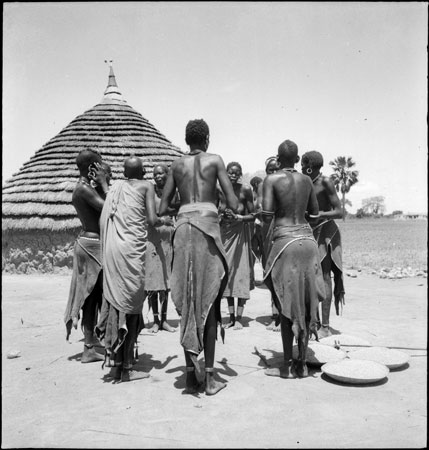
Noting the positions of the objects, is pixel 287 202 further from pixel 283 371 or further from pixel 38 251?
pixel 38 251

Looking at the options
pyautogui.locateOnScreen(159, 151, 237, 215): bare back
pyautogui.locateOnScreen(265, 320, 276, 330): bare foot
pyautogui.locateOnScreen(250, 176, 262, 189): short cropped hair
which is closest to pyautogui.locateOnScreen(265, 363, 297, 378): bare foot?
pyautogui.locateOnScreen(159, 151, 237, 215): bare back

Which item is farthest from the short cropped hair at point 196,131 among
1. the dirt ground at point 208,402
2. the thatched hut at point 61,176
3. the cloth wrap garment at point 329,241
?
the thatched hut at point 61,176

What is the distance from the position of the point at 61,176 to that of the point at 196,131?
32.1 feet

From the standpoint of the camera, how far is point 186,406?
10.2ft

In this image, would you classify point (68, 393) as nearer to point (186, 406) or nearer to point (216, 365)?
point (186, 406)

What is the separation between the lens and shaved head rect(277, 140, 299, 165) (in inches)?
150

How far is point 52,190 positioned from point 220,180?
967 cm

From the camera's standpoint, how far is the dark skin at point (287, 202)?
3.72 meters

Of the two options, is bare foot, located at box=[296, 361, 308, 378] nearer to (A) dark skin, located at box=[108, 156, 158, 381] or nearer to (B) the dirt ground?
(B) the dirt ground

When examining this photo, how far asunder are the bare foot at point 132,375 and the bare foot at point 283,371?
1.04 meters

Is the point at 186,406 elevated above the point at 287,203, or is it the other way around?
the point at 287,203

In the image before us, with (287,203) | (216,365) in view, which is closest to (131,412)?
(216,365)

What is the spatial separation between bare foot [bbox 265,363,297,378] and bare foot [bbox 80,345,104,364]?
164cm

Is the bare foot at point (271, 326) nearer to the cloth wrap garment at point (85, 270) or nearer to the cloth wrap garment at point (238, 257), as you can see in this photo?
the cloth wrap garment at point (238, 257)
